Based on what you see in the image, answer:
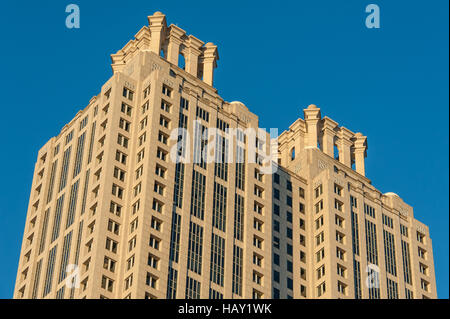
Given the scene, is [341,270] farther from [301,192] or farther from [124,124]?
[124,124]

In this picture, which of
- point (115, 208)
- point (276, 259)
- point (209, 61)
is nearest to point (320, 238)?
point (276, 259)

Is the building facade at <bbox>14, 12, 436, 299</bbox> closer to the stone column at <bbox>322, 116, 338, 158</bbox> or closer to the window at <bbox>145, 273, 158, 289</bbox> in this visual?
the window at <bbox>145, 273, 158, 289</bbox>

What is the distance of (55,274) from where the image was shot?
13812 cm

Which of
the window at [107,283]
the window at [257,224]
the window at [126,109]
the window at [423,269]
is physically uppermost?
the window at [126,109]

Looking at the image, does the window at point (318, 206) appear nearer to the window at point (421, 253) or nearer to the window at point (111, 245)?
the window at point (421, 253)

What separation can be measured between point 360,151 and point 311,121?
1040 centimetres

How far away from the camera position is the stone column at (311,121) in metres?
176

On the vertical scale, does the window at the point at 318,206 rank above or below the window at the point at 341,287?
above

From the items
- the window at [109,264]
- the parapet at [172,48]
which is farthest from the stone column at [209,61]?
the window at [109,264]

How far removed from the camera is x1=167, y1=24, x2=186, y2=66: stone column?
162 meters

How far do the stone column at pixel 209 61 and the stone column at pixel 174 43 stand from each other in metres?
4.81

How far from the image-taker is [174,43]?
16450 centimetres
